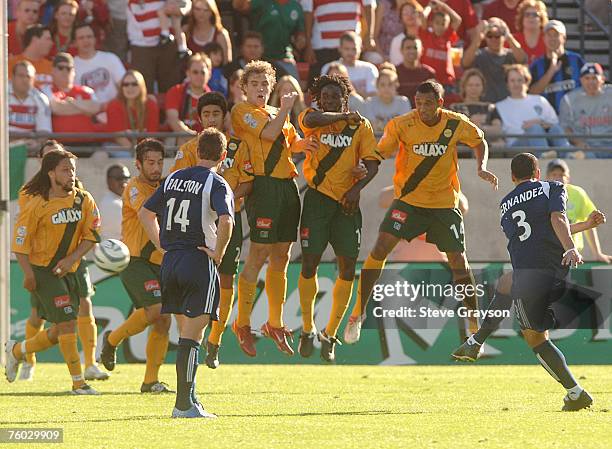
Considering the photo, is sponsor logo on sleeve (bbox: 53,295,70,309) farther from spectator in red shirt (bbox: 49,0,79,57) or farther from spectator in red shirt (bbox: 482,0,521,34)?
spectator in red shirt (bbox: 482,0,521,34)

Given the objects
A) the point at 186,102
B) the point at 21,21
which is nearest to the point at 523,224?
the point at 186,102

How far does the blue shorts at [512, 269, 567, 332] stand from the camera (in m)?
11.5

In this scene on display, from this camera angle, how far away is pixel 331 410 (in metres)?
11.8

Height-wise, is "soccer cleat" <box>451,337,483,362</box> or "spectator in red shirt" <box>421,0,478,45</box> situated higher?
"spectator in red shirt" <box>421,0,478,45</box>

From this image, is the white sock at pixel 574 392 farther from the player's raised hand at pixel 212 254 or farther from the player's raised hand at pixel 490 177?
the player's raised hand at pixel 212 254

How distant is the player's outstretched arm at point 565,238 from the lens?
11078 millimetres

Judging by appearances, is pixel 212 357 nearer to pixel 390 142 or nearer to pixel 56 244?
pixel 56 244

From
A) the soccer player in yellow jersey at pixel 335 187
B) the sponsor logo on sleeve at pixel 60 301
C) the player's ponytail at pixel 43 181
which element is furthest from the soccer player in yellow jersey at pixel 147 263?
the soccer player in yellow jersey at pixel 335 187

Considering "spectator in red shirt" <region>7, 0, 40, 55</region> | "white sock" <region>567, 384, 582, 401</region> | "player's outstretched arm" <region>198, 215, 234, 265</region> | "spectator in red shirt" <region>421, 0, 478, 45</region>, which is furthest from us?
"spectator in red shirt" <region>421, 0, 478, 45</region>

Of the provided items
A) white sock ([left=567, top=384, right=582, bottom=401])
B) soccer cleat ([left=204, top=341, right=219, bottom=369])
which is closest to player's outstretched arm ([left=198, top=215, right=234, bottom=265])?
white sock ([left=567, top=384, right=582, bottom=401])

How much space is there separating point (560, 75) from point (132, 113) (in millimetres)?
6245

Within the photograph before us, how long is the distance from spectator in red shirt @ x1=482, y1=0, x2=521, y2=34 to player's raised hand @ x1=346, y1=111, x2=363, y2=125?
8.98 metres

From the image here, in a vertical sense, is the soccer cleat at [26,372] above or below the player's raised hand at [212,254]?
below

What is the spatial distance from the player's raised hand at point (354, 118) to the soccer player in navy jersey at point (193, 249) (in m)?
2.85
